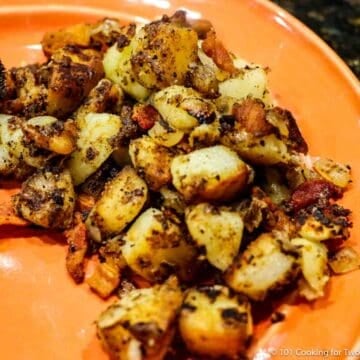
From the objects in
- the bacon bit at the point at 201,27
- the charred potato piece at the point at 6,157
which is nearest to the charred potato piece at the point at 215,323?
the charred potato piece at the point at 6,157

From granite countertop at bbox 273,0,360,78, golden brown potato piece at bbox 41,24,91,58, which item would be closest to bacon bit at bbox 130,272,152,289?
golden brown potato piece at bbox 41,24,91,58

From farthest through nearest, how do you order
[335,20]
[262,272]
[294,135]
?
[335,20], [294,135], [262,272]

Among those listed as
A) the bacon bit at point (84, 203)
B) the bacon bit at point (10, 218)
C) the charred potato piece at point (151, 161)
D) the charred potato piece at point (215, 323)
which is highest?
the charred potato piece at point (151, 161)

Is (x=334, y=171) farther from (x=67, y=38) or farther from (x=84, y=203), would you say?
(x=67, y=38)

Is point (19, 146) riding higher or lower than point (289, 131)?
lower

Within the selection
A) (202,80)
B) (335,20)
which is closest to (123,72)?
(202,80)

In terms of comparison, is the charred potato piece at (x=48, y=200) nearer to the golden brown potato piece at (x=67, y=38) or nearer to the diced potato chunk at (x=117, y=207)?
the diced potato chunk at (x=117, y=207)
